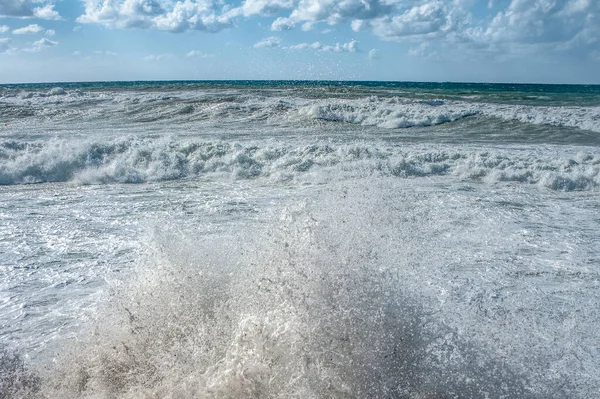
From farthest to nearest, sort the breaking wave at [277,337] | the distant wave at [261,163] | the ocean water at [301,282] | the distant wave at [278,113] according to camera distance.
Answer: the distant wave at [278,113]
the distant wave at [261,163]
the ocean water at [301,282]
the breaking wave at [277,337]

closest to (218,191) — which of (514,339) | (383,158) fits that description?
(383,158)

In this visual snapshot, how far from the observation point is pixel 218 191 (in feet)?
30.7

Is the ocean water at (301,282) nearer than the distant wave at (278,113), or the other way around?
the ocean water at (301,282)

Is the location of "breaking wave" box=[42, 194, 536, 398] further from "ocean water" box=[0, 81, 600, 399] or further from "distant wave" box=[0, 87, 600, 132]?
"distant wave" box=[0, 87, 600, 132]

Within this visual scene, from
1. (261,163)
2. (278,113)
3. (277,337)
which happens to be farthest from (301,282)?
(278,113)

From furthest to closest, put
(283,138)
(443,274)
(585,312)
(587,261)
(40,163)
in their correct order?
(283,138) → (40,163) → (587,261) → (443,274) → (585,312)

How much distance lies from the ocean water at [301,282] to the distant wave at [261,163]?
79 millimetres

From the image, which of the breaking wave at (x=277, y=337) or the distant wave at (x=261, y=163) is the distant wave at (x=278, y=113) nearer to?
the distant wave at (x=261, y=163)

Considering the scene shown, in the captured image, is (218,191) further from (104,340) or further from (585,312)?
(585,312)

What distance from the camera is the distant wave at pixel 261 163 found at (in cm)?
1050

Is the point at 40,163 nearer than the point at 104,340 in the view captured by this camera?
No

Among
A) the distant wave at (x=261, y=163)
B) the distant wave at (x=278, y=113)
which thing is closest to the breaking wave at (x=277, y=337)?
the distant wave at (x=261, y=163)

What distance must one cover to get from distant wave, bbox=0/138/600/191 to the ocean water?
0.08m

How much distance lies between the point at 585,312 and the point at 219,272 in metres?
3.27
